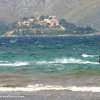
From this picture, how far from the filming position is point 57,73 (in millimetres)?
48906

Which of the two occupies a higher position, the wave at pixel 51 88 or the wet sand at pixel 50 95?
the wet sand at pixel 50 95

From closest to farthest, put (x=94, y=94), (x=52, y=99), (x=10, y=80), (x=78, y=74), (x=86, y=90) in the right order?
(x=52, y=99) < (x=94, y=94) < (x=86, y=90) < (x=10, y=80) < (x=78, y=74)

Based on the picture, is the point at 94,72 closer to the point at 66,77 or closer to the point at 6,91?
the point at 66,77

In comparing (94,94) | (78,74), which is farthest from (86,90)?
(78,74)

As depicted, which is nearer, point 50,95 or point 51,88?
point 50,95

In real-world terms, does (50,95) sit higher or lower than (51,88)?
higher

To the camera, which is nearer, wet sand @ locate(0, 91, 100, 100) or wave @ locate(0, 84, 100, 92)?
wet sand @ locate(0, 91, 100, 100)

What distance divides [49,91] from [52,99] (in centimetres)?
468

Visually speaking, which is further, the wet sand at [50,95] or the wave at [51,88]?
the wave at [51,88]

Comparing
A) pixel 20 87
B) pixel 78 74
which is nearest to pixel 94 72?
pixel 78 74

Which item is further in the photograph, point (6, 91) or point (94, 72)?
point (94, 72)

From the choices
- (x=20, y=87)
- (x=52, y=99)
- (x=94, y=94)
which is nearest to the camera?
(x=52, y=99)

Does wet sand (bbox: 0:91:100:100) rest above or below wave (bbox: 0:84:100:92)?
above

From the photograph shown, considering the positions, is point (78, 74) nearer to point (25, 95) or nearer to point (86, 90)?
point (86, 90)
